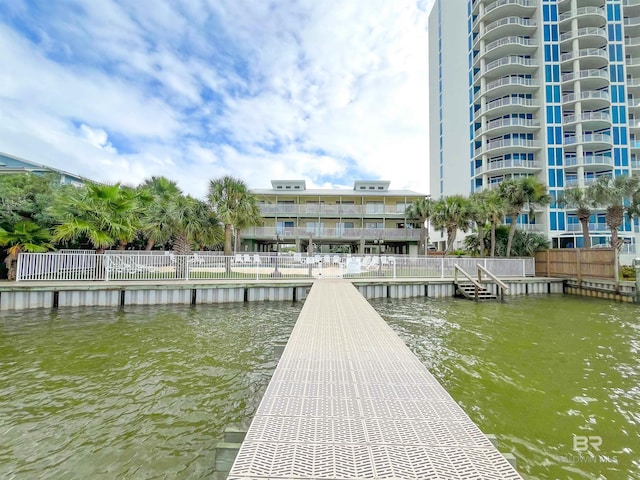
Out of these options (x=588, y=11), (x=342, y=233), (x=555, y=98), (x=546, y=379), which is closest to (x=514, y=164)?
(x=555, y=98)

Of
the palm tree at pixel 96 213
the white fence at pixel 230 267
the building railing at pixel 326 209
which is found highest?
the building railing at pixel 326 209

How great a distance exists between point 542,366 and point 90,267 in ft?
55.7

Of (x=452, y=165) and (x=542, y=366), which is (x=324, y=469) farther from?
(x=452, y=165)

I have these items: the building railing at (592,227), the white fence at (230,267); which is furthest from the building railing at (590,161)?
the white fence at (230,267)

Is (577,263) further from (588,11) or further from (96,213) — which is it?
(588,11)

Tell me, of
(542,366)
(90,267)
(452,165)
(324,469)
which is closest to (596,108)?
(452,165)

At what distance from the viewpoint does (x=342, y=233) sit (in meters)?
31.2

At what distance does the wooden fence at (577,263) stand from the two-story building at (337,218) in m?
12.5

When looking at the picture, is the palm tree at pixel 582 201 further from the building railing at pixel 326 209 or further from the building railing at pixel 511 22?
the building railing at pixel 511 22

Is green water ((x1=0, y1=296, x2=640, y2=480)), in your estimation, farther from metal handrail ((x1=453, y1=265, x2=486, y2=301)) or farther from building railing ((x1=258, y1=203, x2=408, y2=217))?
building railing ((x1=258, y1=203, x2=408, y2=217))

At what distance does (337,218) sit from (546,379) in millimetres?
28708

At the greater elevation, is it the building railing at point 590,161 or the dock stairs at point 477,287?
the building railing at point 590,161

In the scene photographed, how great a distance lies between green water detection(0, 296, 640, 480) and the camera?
351 centimetres

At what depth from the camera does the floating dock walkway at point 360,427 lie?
6.44 ft
